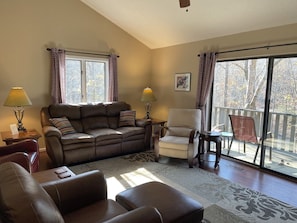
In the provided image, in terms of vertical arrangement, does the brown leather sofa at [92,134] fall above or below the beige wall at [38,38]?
below

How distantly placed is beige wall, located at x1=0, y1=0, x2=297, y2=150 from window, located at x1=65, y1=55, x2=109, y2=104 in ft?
1.00

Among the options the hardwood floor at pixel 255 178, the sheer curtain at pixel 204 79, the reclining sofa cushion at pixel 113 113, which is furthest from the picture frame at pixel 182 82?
the hardwood floor at pixel 255 178

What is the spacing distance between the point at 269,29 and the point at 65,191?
370 centimetres

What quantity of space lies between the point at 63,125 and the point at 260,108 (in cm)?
355

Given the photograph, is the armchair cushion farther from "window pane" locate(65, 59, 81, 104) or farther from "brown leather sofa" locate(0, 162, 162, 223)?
"brown leather sofa" locate(0, 162, 162, 223)

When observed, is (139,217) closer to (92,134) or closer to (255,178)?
(255,178)

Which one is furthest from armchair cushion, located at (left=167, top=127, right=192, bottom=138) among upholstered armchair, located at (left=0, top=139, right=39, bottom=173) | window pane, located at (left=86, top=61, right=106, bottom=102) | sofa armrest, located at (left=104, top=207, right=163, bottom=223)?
sofa armrest, located at (left=104, top=207, right=163, bottom=223)

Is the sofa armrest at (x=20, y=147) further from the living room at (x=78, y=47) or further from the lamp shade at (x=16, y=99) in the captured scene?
the living room at (x=78, y=47)

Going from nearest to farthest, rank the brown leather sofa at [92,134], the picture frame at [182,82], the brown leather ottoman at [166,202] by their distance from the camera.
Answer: the brown leather ottoman at [166,202], the brown leather sofa at [92,134], the picture frame at [182,82]

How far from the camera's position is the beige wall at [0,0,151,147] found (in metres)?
4.00

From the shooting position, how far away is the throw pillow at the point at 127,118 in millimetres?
4746

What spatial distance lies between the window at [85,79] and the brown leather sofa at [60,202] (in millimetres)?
3279

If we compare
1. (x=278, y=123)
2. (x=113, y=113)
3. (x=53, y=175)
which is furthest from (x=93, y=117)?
(x=278, y=123)

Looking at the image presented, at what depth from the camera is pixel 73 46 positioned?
466 cm
